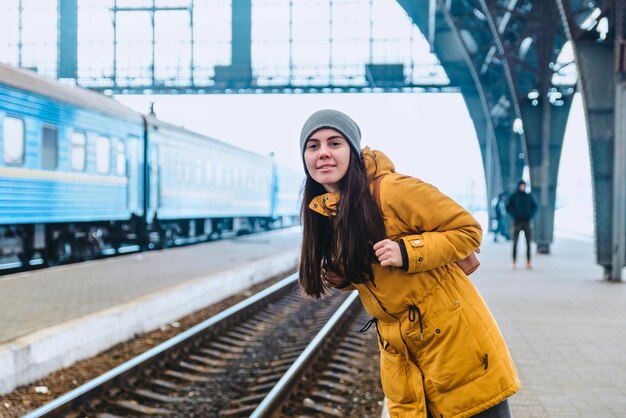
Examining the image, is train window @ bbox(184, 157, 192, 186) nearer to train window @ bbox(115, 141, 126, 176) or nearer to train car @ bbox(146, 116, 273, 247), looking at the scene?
train car @ bbox(146, 116, 273, 247)

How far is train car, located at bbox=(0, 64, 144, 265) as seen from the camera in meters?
11.6

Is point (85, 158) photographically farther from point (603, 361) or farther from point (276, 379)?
point (603, 361)

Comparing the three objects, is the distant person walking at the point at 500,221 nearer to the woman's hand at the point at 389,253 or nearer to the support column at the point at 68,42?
the support column at the point at 68,42

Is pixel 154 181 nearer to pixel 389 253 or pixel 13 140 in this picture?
pixel 13 140

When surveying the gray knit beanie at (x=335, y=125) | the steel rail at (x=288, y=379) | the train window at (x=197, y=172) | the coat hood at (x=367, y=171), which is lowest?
the steel rail at (x=288, y=379)

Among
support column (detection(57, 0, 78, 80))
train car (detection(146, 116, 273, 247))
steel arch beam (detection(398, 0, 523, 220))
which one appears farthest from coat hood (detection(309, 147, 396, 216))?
support column (detection(57, 0, 78, 80))

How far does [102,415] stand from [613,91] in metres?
9.59

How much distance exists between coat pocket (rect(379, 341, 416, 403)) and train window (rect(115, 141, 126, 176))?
13970 mm

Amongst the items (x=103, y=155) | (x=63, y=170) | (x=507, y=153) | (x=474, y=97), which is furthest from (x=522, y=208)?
(x=474, y=97)

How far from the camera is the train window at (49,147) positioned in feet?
40.9

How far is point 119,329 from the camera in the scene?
8344 mm

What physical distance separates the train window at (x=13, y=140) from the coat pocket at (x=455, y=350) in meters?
10.4

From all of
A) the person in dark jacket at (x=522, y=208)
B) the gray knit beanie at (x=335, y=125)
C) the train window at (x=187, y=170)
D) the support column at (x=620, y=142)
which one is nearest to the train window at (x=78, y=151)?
the train window at (x=187, y=170)

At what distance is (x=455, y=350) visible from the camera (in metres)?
2.33
